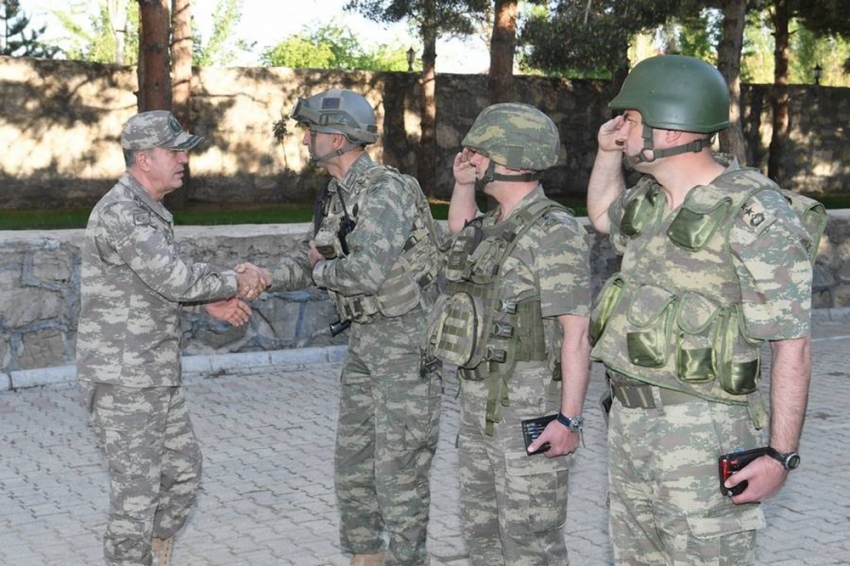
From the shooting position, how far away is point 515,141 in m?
4.55

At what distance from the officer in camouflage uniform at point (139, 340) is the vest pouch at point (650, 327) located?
2.11 m

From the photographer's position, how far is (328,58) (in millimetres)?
60375

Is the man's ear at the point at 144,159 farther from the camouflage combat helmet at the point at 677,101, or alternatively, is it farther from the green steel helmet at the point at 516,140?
the camouflage combat helmet at the point at 677,101

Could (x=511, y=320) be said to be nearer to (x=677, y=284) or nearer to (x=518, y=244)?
(x=518, y=244)

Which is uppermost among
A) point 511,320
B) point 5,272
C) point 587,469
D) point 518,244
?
point 518,244

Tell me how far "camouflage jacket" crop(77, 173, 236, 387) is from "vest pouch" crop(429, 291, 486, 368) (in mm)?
1150

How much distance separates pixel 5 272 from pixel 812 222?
7370 mm

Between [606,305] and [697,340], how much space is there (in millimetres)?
394

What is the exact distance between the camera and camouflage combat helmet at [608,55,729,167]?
3.73 m

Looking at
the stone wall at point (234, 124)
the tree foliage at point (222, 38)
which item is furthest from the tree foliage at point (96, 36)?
the stone wall at point (234, 124)

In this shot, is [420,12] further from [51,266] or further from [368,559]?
[368,559]

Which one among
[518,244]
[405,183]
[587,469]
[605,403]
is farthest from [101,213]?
[587,469]

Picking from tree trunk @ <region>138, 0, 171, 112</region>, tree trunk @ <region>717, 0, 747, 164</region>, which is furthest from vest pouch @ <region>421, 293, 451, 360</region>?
tree trunk @ <region>717, 0, 747, 164</region>

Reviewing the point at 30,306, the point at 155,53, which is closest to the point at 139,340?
the point at 30,306
